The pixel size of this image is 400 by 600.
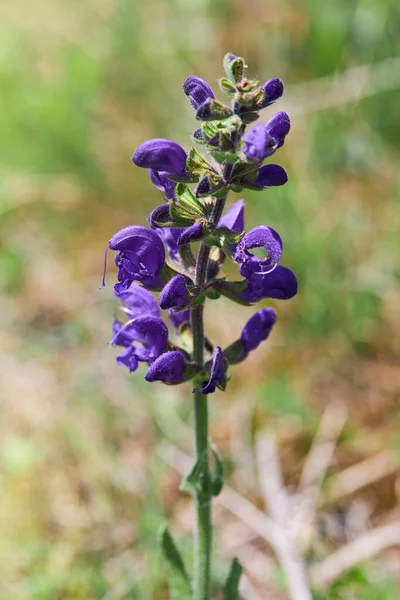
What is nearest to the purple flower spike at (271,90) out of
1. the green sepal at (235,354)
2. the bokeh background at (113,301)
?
the green sepal at (235,354)

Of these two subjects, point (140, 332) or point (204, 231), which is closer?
point (204, 231)

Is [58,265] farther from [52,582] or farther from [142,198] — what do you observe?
[52,582]

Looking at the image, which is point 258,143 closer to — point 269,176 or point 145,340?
point 269,176

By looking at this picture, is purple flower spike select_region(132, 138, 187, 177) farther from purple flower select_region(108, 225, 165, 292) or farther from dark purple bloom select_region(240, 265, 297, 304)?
dark purple bloom select_region(240, 265, 297, 304)

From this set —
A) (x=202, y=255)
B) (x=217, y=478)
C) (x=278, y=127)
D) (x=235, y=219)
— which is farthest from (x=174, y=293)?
(x=217, y=478)

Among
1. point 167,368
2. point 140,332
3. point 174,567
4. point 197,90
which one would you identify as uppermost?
point 197,90

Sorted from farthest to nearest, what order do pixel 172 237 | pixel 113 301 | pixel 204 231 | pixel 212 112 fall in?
1. pixel 113 301
2. pixel 172 237
3. pixel 204 231
4. pixel 212 112

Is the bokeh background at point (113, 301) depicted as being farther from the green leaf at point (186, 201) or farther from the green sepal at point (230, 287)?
the green leaf at point (186, 201)

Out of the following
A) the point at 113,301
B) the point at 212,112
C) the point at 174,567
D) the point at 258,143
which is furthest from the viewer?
the point at 113,301
